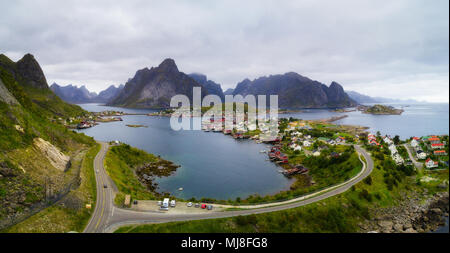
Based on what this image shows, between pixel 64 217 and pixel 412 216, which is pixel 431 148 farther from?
pixel 64 217

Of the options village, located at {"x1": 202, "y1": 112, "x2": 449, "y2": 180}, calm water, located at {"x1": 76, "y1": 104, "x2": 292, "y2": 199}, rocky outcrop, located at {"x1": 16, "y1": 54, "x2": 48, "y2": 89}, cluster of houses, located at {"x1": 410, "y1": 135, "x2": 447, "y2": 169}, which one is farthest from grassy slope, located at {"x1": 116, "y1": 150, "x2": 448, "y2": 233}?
rocky outcrop, located at {"x1": 16, "y1": 54, "x2": 48, "y2": 89}

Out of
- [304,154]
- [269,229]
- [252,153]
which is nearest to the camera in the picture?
[269,229]

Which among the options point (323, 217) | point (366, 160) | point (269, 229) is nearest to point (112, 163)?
point (269, 229)

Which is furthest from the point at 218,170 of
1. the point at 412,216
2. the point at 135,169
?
the point at 412,216

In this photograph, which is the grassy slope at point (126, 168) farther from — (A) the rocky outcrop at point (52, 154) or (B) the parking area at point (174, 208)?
(A) the rocky outcrop at point (52, 154)
